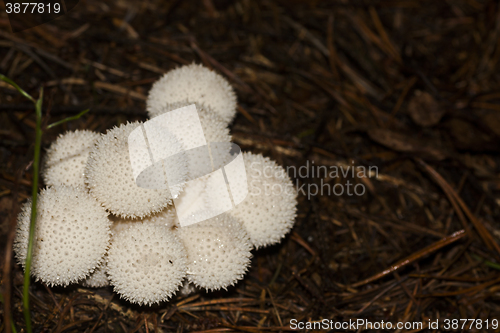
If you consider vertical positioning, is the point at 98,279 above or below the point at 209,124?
below

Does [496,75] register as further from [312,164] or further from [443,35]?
[312,164]

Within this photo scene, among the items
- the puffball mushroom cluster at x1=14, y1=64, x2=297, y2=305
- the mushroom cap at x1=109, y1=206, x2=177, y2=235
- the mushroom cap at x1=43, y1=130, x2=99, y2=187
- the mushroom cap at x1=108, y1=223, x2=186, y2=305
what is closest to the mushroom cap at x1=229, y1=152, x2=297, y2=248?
the puffball mushroom cluster at x1=14, y1=64, x2=297, y2=305

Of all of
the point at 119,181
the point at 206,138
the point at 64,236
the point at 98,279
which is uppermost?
the point at 206,138

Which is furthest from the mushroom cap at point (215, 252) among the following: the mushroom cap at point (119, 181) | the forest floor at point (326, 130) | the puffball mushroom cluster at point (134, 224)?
the forest floor at point (326, 130)

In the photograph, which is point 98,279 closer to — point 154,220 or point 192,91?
point 154,220

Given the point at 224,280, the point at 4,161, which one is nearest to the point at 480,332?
the point at 224,280

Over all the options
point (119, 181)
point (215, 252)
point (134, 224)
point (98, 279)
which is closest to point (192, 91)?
point (119, 181)

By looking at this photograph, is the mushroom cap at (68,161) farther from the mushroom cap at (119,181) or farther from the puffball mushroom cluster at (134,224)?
the mushroom cap at (119,181)
